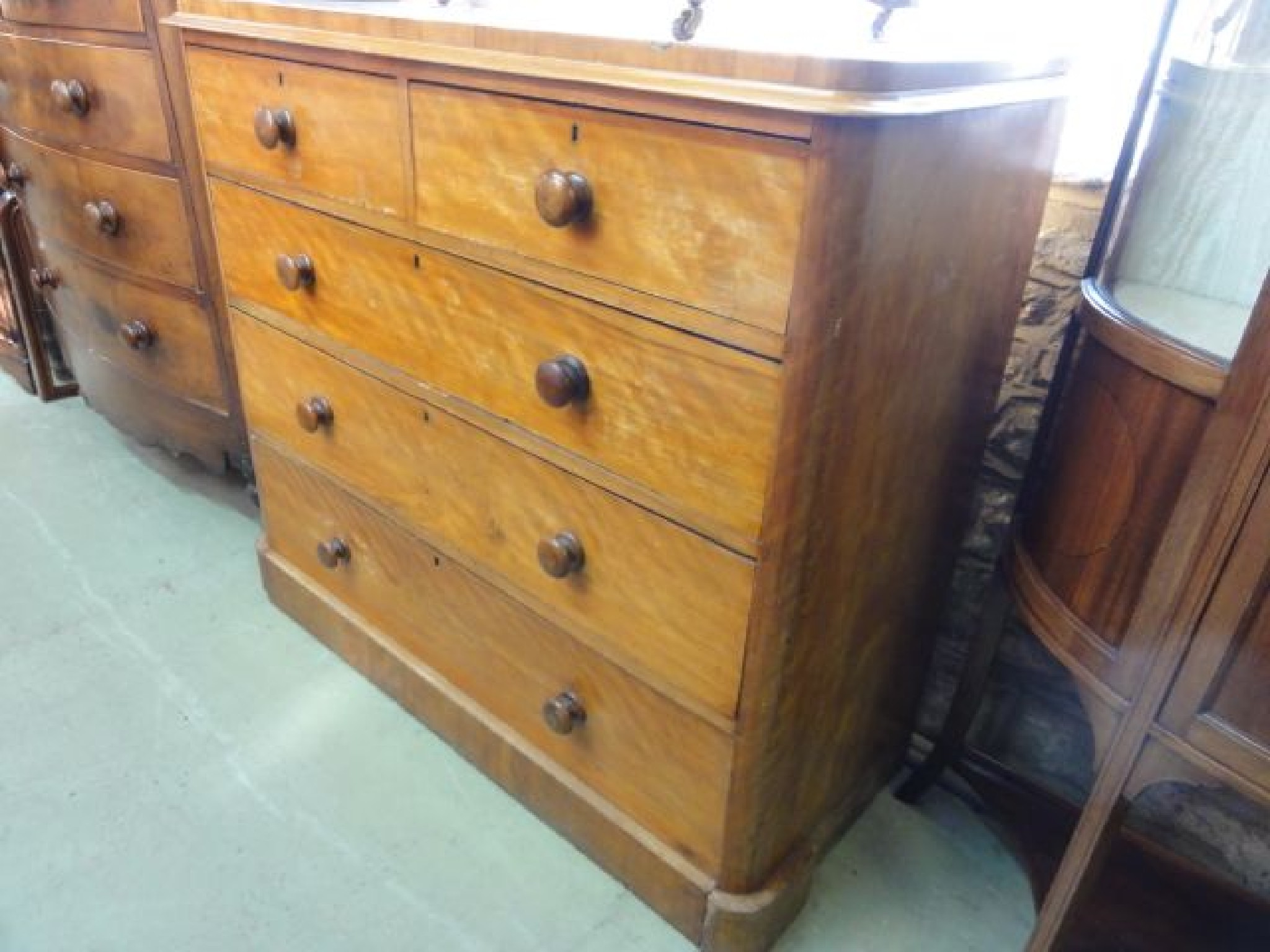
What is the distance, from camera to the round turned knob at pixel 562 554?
3.48ft

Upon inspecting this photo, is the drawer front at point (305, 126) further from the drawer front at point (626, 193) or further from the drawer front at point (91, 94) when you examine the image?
the drawer front at point (91, 94)

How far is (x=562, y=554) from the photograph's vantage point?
3.47 feet

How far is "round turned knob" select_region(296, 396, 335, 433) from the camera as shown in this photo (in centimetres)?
136

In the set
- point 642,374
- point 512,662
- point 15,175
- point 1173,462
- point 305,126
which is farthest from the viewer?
point 15,175

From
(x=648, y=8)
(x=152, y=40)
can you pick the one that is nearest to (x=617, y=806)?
(x=648, y=8)

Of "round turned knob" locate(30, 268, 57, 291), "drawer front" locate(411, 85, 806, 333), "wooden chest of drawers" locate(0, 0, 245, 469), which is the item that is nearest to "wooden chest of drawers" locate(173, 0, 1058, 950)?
"drawer front" locate(411, 85, 806, 333)

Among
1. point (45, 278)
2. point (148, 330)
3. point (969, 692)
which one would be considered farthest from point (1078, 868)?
point (45, 278)

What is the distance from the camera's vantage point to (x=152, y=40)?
55.6 inches

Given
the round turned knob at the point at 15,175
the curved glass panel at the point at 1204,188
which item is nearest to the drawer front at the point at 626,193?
the curved glass panel at the point at 1204,188

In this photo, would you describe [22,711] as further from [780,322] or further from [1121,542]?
[1121,542]

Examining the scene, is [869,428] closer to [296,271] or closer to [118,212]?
[296,271]

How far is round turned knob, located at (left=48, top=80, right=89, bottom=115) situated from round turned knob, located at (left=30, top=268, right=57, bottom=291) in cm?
50

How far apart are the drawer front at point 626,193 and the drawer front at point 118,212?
77cm

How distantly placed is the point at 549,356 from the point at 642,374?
5.2 inches
